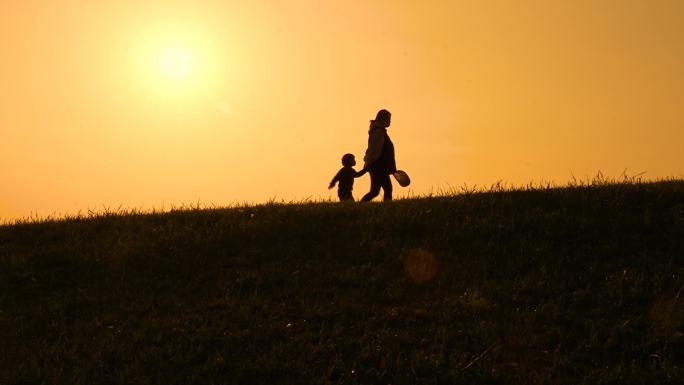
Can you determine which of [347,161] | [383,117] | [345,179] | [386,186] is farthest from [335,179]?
[383,117]

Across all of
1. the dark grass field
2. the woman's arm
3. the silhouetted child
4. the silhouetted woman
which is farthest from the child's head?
the dark grass field

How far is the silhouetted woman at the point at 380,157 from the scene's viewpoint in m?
18.2

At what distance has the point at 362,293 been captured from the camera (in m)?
10.0

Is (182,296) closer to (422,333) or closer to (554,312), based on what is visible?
(422,333)

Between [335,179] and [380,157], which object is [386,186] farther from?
[335,179]

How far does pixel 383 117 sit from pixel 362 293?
8.96 m

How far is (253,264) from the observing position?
11.5 m

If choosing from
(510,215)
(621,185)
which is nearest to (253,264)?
(510,215)

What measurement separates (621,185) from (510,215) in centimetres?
273

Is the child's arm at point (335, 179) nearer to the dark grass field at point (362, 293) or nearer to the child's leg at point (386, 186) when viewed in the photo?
the child's leg at point (386, 186)

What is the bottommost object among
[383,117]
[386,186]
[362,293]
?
[362,293]

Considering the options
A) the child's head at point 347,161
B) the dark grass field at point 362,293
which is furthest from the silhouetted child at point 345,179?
the dark grass field at point 362,293

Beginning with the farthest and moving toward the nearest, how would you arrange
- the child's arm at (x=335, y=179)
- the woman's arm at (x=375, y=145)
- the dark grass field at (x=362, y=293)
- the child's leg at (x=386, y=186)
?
the child's arm at (x=335, y=179) < the child's leg at (x=386, y=186) < the woman's arm at (x=375, y=145) < the dark grass field at (x=362, y=293)

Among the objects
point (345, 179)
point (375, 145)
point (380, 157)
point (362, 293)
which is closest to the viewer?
point (362, 293)
